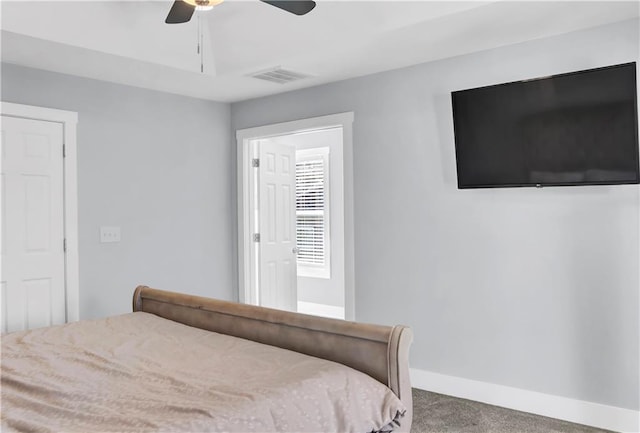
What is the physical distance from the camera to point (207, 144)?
5.06 meters

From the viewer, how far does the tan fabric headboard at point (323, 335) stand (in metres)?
2.10

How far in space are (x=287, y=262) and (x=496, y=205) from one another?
8.17ft

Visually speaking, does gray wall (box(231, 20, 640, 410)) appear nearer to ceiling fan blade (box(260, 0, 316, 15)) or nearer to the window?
ceiling fan blade (box(260, 0, 316, 15))

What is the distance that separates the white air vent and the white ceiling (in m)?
0.07

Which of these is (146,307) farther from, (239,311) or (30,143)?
(30,143)

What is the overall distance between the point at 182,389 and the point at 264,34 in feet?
8.61

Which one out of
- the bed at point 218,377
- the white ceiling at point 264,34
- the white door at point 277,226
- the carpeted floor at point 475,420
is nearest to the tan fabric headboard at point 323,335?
the bed at point 218,377

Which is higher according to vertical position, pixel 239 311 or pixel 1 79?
pixel 1 79

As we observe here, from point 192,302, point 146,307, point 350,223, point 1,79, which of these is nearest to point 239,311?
point 192,302

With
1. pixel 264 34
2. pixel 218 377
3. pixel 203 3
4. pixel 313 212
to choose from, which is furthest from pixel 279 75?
pixel 313 212

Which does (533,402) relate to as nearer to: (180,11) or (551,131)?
(551,131)

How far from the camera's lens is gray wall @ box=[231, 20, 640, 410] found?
3148mm

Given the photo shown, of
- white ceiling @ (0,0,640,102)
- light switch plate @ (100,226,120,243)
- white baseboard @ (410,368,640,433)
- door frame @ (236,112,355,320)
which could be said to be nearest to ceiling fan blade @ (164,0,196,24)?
white ceiling @ (0,0,640,102)

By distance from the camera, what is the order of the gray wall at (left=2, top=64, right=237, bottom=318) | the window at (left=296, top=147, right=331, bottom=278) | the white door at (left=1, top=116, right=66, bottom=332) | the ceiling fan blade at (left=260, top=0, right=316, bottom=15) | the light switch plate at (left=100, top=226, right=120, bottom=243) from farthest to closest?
the window at (left=296, top=147, right=331, bottom=278)
the light switch plate at (left=100, top=226, right=120, bottom=243)
the gray wall at (left=2, top=64, right=237, bottom=318)
the white door at (left=1, top=116, right=66, bottom=332)
the ceiling fan blade at (left=260, top=0, right=316, bottom=15)
